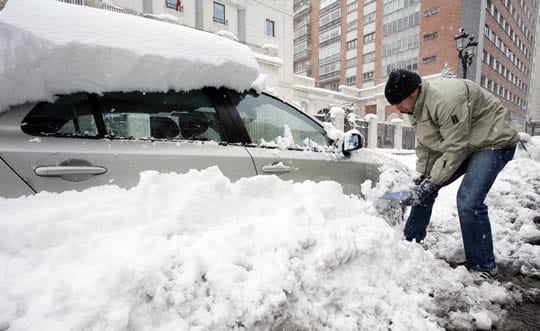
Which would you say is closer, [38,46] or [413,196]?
[38,46]

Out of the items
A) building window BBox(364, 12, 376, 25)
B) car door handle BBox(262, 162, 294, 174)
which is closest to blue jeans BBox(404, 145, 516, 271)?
car door handle BBox(262, 162, 294, 174)

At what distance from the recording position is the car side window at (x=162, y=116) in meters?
1.82

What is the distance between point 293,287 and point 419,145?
7.13 ft

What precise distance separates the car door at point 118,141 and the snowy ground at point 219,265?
4.0 inches

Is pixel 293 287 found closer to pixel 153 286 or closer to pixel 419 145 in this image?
pixel 153 286

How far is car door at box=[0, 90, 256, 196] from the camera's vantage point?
1.51 m

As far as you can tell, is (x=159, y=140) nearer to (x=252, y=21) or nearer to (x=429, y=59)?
(x=252, y=21)

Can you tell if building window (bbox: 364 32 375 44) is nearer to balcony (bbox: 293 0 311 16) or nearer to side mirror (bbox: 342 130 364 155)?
balcony (bbox: 293 0 311 16)

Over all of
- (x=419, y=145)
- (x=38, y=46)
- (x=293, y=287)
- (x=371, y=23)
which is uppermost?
(x=371, y=23)

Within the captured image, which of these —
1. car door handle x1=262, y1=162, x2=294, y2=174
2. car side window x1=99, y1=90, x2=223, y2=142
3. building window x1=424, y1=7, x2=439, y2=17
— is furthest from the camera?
building window x1=424, y1=7, x2=439, y2=17

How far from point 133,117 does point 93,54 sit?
16.3 inches

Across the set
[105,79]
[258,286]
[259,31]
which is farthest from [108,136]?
[259,31]

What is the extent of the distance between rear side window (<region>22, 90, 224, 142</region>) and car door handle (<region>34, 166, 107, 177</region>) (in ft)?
0.71

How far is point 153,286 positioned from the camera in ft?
4.30
